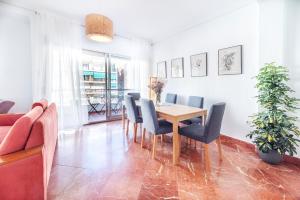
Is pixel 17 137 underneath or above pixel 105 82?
underneath

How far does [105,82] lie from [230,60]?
3354mm

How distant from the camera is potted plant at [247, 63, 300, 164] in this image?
6.58 ft

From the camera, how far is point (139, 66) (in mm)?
4891

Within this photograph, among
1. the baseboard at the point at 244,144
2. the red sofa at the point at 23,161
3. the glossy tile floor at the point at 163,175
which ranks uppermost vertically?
the red sofa at the point at 23,161

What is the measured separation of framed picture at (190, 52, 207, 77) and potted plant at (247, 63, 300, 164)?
4.53 ft

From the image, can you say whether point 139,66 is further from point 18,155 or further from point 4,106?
point 18,155

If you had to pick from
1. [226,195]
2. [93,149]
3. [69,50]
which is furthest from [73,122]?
[226,195]

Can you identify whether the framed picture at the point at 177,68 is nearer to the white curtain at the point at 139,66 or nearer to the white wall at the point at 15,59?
the white curtain at the point at 139,66

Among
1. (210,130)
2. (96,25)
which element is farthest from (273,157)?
(96,25)

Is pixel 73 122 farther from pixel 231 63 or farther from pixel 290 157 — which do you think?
pixel 290 157

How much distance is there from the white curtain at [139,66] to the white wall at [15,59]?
2.62 metres

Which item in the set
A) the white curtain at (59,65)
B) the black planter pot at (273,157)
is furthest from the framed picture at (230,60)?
the white curtain at (59,65)

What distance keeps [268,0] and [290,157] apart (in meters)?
2.47

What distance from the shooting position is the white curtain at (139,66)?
475cm
